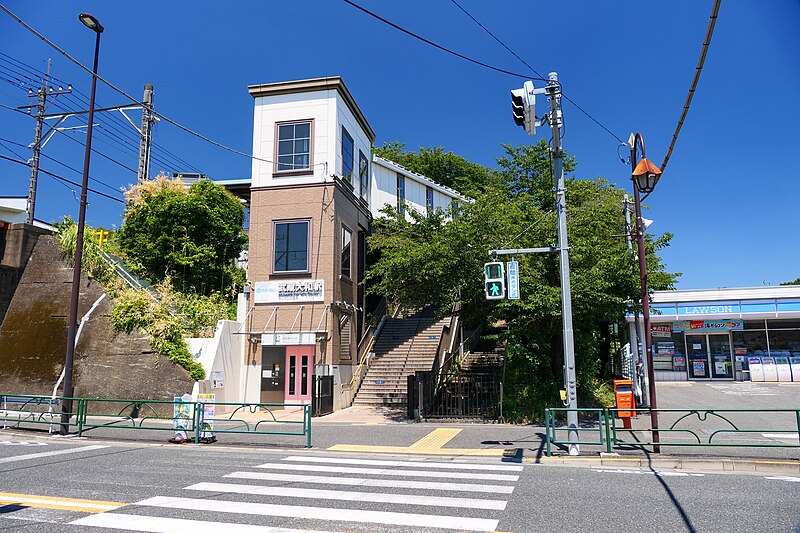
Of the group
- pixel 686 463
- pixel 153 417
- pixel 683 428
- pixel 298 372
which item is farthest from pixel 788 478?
pixel 298 372

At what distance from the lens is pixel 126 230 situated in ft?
85.8

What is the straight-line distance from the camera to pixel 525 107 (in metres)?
11.4

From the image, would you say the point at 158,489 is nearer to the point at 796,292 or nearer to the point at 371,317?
the point at 371,317

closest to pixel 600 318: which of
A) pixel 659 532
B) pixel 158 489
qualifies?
pixel 659 532

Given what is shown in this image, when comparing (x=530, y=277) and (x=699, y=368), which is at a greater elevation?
(x=530, y=277)

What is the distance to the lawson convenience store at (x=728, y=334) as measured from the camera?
2598 cm

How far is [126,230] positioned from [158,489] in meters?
20.6

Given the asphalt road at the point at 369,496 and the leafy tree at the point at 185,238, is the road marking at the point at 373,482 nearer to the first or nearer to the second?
the asphalt road at the point at 369,496

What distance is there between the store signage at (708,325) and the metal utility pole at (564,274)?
18291 millimetres

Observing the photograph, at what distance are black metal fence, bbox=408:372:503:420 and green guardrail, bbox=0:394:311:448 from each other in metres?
3.76

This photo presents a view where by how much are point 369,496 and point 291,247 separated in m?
15.6

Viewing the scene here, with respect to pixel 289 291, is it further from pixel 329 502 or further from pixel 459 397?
pixel 329 502

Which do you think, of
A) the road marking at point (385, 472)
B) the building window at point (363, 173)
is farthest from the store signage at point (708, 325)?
the road marking at point (385, 472)

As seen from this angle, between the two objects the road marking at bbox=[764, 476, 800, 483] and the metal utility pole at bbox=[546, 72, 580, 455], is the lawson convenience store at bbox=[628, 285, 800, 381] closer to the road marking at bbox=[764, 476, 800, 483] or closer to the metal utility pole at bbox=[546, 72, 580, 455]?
the metal utility pole at bbox=[546, 72, 580, 455]
